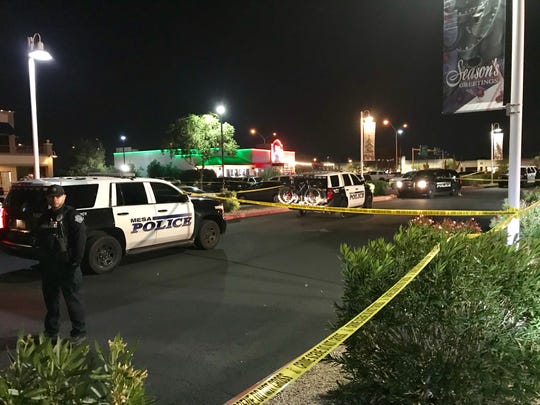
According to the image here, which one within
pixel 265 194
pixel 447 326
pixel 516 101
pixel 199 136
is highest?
pixel 199 136

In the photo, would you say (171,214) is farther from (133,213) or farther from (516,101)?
(516,101)

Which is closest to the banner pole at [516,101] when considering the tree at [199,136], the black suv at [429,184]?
the black suv at [429,184]

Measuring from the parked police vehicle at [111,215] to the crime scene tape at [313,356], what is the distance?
249 inches

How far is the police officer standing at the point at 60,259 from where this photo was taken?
5327 mm

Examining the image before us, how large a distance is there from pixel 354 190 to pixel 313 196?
5.94 ft

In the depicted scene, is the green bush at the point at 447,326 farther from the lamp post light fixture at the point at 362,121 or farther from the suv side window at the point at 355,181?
the lamp post light fixture at the point at 362,121

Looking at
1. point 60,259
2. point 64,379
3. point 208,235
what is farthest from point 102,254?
point 64,379

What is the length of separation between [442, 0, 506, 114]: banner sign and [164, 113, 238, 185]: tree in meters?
30.9

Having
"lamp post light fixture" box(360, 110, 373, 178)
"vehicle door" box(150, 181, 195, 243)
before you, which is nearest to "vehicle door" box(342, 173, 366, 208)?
"vehicle door" box(150, 181, 195, 243)

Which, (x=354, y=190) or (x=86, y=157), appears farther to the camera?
A: (x=86, y=157)

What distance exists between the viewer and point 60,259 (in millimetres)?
5332

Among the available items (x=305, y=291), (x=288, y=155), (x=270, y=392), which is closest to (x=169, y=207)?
(x=305, y=291)

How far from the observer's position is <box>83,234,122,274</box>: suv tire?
8672 mm

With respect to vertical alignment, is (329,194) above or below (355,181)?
below
